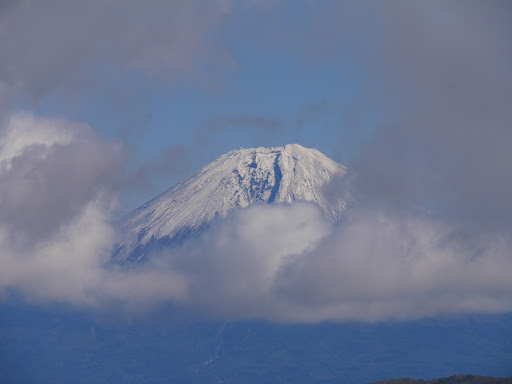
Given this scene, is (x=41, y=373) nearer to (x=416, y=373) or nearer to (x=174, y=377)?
(x=174, y=377)

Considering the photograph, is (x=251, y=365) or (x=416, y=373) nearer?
(x=416, y=373)

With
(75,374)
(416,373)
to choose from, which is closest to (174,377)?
(75,374)

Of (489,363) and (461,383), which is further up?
(489,363)

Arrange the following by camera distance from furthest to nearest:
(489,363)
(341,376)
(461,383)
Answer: (489,363)
(341,376)
(461,383)

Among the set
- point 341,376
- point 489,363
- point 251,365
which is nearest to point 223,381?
point 251,365

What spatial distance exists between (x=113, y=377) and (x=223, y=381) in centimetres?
3084

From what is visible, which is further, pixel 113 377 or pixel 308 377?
pixel 113 377

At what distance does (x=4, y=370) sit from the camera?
186 metres

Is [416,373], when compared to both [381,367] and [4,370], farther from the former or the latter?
[4,370]

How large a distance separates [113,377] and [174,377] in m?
16.7

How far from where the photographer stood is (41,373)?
648 ft

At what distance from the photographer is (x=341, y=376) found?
183m

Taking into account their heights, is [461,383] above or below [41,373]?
below

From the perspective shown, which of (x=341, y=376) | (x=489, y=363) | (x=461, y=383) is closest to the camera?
(x=461, y=383)
